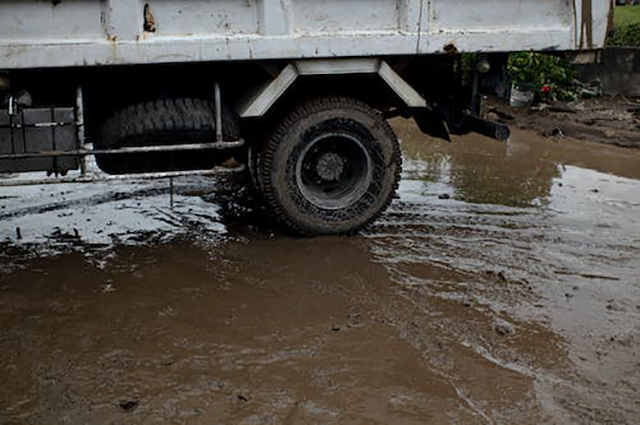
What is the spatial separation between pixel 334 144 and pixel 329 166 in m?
0.18

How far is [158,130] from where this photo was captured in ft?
16.8

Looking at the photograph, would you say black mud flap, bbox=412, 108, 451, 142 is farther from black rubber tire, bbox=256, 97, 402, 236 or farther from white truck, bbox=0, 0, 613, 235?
black rubber tire, bbox=256, 97, 402, 236

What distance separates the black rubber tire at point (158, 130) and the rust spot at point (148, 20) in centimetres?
53

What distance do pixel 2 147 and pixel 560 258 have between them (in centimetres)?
398

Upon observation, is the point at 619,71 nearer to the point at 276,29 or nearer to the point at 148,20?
the point at 276,29

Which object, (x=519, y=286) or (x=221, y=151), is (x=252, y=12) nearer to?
(x=221, y=151)

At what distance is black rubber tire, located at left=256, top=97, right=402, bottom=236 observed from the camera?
543cm

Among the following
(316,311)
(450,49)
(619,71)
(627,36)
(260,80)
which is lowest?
(316,311)

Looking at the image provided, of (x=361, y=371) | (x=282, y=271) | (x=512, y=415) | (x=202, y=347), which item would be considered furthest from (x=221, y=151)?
(x=512, y=415)

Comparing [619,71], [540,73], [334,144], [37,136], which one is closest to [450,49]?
[334,144]

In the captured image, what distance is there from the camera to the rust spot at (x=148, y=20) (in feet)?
16.2

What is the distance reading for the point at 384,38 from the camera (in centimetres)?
529

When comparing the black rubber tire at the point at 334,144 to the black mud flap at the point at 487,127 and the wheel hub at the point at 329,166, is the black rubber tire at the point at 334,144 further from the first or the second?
the black mud flap at the point at 487,127

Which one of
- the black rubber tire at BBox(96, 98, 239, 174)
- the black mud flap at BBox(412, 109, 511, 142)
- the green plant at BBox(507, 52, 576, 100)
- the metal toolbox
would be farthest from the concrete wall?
the metal toolbox
